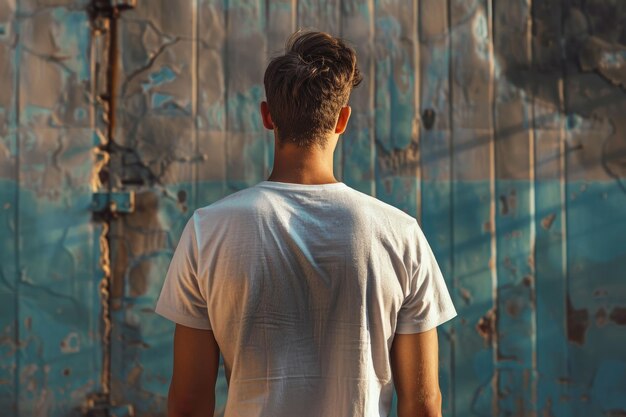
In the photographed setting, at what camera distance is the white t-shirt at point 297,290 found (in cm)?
151

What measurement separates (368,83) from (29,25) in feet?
4.29

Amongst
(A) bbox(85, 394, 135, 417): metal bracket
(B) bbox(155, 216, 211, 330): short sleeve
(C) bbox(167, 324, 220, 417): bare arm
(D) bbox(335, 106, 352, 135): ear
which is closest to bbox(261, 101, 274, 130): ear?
(D) bbox(335, 106, 352, 135): ear

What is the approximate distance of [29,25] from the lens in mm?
3219

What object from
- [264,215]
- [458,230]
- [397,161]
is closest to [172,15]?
[397,161]

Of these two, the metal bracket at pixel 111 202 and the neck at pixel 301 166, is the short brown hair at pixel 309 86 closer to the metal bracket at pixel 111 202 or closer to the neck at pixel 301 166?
the neck at pixel 301 166

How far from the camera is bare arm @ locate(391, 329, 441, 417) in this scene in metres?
1.60

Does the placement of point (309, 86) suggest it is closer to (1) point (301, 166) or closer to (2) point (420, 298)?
(1) point (301, 166)

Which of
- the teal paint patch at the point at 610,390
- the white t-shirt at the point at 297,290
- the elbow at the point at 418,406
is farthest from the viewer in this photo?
the teal paint patch at the point at 610,390

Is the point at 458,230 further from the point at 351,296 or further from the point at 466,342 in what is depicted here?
the point at 351,296

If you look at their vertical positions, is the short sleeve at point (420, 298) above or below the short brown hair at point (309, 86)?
below

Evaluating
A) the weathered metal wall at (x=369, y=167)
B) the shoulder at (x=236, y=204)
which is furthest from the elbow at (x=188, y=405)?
the weathered metal wall at (x=369, y=167)

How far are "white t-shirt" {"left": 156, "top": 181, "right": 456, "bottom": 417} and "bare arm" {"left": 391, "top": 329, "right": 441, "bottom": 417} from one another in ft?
0.22

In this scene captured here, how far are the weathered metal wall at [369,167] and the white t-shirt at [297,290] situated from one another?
178cm

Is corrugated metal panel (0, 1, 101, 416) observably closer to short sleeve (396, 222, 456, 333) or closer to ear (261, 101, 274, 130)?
ear (261, 101, 274, 130)
